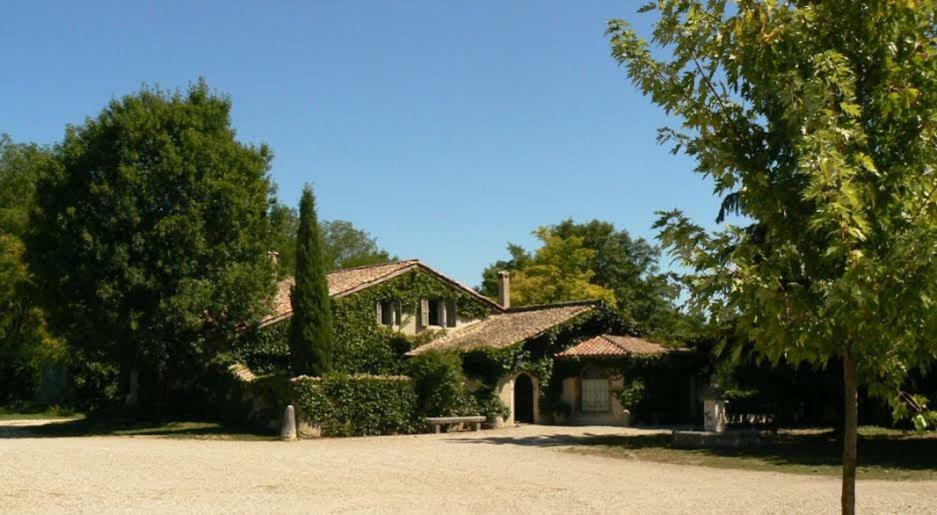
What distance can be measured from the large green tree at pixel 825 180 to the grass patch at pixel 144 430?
23.1 m

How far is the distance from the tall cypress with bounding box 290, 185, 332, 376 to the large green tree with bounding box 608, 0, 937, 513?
24501 mm

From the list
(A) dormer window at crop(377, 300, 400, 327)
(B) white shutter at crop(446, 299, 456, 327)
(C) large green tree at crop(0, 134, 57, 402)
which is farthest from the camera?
(C) large green tree at crop(0, 134, 57, 402)

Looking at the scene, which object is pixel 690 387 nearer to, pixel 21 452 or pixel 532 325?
pixel 532 325

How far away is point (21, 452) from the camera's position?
70.8 feet

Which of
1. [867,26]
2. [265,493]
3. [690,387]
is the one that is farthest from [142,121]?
[867,26]

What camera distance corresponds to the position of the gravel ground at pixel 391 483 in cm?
1301

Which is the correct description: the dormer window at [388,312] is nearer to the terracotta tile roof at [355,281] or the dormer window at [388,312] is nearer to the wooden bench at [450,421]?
the terracotta tile roof at [355,281]

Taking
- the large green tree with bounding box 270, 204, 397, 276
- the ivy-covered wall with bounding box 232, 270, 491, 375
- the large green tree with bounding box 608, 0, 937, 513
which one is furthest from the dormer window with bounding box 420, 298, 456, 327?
the large green tree with bounding box 270, 204, 397, 276

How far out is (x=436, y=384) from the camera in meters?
30.8

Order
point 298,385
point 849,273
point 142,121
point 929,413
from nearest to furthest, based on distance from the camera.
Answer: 1. point 849,273
2. point 929,413
3. point 298,385
4. point 142,121

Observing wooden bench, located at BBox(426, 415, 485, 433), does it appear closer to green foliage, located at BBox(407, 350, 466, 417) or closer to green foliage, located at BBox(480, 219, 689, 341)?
green foliage, located at BBox(407, 350, 466, 417)

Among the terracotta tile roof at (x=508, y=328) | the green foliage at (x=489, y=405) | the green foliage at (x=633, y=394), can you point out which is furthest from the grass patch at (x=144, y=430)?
the green foliage at (x=633, y=394)

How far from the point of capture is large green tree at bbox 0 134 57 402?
1687 inches

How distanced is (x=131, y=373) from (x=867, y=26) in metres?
34.6
